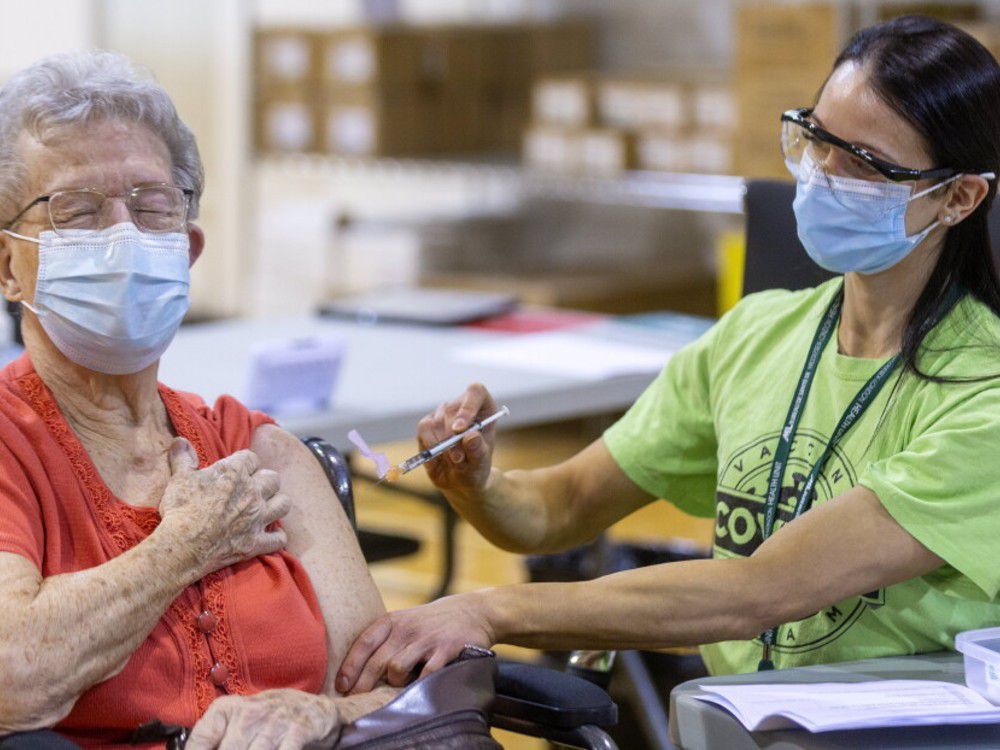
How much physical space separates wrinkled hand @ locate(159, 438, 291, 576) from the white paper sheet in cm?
144

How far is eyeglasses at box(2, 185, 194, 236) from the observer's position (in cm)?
181

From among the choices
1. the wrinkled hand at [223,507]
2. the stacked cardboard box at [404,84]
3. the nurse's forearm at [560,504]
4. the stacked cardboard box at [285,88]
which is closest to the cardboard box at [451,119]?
the stacked cardboard box at [404,84]

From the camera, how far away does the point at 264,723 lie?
1.67m

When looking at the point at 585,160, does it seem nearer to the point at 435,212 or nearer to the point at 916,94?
the point at 435,212

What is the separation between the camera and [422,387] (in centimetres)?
313

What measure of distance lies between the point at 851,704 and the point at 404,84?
4812 mm

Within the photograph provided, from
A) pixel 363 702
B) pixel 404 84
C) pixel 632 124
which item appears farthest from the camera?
pixel 404 84

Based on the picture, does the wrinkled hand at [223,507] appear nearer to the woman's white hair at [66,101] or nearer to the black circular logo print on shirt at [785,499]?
the woman's white hair at [66,101]

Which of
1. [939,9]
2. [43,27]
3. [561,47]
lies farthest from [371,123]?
[939,9]

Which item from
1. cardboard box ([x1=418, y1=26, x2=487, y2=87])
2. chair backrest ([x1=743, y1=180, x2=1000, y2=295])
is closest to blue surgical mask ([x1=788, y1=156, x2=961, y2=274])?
chair backrest ([x1=743, y1=180, x2=1000, y2=295])

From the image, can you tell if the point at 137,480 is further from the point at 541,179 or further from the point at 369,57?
the point at 369,57

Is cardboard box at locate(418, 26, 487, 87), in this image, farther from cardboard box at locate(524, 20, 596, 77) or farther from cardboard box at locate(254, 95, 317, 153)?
cardboard box at locate(254, 95, 317, 153)

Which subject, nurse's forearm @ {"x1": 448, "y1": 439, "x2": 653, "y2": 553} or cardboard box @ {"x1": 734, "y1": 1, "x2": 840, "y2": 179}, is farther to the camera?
cardboard box @ {"x1": 734, "y1": 1, "x2": 840, "y2": 179}

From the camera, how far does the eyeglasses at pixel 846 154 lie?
1.98 m
